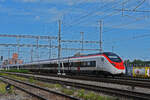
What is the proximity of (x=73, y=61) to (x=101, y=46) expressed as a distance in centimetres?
722

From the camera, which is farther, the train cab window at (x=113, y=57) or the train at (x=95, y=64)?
the train cab window at (x=113, y=57)

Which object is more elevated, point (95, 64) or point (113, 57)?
point (113, 57)

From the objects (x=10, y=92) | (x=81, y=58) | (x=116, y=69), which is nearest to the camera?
(x=10, y=92)

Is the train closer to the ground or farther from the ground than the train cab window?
closer to the ground

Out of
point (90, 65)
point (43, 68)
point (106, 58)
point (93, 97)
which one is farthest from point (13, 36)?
point (93, 97)

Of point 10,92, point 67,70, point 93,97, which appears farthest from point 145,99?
point 67,70

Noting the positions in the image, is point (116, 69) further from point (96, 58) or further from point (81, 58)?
point (81, 58)

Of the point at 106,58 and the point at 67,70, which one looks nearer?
the point at 106,58

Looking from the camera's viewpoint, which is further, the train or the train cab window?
the train cab window

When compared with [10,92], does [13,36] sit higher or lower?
higher

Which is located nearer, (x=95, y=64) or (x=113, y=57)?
(x=113, y=57)

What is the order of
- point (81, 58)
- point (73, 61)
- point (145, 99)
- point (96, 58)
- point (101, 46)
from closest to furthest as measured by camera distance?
1. point (145, 99)
2. point (96, 58)
3. point (81, 58)
4. point (73, 61)
5. point (101, 46)

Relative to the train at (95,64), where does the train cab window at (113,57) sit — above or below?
above

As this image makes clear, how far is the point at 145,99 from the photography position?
34.1ft
